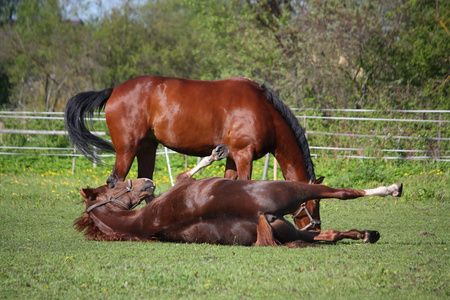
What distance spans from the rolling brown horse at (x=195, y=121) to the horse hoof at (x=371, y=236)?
185cm

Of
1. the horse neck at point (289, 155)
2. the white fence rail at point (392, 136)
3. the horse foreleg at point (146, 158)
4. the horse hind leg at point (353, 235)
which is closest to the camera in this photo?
the horse hind leg at point (353, 235)

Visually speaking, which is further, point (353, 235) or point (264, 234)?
point (353, 235)

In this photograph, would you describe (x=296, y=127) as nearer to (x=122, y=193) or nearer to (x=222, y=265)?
(x=122, y=193)

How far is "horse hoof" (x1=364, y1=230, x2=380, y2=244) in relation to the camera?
16.1ft

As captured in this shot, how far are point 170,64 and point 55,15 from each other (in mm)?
8322

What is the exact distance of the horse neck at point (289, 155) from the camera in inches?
264

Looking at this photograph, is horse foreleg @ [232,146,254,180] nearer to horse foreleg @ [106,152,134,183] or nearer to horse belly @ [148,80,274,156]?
horse belly @ [148,80,274,156]

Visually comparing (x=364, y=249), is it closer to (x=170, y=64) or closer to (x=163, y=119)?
(x=163, y=119)

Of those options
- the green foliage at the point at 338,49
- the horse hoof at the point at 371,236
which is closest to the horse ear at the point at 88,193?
the horse hoof at the point at 371,236

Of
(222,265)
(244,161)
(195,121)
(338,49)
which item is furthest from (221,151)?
(338,49)

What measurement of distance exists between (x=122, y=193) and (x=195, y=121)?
187cm

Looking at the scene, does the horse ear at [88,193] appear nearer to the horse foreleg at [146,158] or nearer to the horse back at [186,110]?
the horse back at [186,110]

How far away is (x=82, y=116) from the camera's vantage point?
718 cm

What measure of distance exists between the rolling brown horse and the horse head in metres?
1.26
